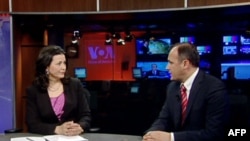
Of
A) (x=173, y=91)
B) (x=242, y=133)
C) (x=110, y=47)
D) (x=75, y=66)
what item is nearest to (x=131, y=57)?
(x=110, y=47)

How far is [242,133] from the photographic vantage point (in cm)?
427

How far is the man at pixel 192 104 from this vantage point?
2576 millimetres

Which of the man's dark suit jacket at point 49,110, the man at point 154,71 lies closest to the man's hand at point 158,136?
the man's dark suit jacket at point 49,110

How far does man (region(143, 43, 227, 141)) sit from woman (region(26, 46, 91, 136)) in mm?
682

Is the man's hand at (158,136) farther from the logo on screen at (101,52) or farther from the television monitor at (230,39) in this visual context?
the logo on screen at (101,52)

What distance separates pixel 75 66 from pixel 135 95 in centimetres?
88

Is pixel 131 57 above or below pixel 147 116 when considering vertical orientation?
above

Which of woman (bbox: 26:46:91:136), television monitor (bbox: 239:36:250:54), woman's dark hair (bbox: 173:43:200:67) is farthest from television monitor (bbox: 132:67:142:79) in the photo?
woman's dark hair (bbox: 173:43:200:67)

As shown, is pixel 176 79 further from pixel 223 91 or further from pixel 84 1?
pixel 84 1

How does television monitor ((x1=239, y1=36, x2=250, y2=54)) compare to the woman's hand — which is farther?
television monitor ((x1=239, y1=36, x2=250, y2=54))

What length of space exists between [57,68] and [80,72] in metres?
2.11

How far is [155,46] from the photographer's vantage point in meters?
4.90

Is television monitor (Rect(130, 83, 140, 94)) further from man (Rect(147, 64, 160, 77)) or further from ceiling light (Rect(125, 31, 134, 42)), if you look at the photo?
ceiling light (Rect(125, 31, 134, 42))

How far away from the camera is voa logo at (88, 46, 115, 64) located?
5.15 m
